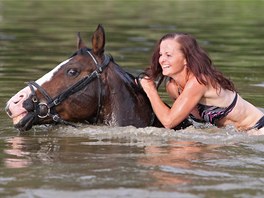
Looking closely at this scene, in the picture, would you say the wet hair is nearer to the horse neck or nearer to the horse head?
the horse neck

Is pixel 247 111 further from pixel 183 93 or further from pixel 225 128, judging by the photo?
pixel 183 93

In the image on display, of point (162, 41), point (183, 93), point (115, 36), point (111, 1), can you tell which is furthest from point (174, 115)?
point (111, 1)

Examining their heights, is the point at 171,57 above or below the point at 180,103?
above

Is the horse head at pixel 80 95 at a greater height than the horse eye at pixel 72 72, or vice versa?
the horse eye at pixel 72 72

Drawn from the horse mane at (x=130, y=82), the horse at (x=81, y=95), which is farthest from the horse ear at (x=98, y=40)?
the horse mane at (x=130, y=82)

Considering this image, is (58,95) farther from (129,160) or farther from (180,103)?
(180,103)

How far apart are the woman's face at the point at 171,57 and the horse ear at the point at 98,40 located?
2.01 feet

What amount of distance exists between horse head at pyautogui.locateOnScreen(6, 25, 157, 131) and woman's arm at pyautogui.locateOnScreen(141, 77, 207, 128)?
21 centimetres

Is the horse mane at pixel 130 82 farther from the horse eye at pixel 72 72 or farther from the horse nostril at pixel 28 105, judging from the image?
the horse nostril at pixel 28 105

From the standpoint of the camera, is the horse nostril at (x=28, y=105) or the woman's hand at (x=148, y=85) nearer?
the horse nostril at (x=28, y=105)

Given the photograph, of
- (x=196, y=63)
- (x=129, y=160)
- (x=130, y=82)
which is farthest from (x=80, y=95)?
(x=196, y=63)

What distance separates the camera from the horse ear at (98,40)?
730 centimetres

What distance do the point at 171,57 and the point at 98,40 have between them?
77 centimetres

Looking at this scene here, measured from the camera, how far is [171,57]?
7.78 metres
